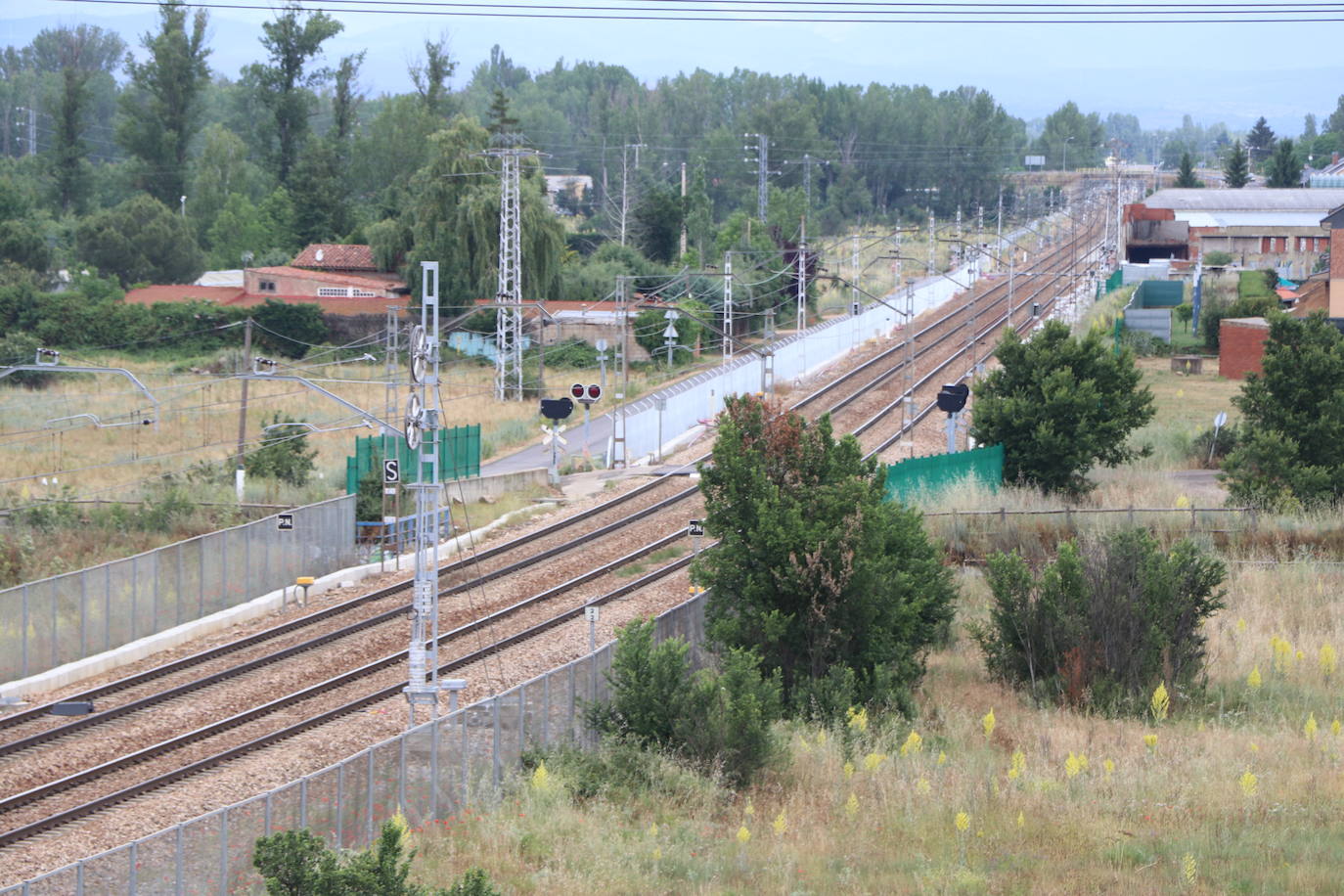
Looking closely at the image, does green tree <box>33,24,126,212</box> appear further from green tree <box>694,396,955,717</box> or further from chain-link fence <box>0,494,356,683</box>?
green tree <box>694,396,955,717</box>

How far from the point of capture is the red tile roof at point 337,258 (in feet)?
271

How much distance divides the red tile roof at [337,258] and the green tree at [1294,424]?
56462 mm

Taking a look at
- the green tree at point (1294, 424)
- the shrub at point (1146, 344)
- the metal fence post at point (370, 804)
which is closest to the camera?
the metal fence post at point (370, 804)

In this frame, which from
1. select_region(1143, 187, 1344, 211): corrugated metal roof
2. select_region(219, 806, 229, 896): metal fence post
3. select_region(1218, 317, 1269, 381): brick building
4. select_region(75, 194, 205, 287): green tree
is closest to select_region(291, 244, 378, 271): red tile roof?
select_region(75, 194, 205, 287): green tree

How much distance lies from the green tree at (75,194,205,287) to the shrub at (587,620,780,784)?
75.3 m

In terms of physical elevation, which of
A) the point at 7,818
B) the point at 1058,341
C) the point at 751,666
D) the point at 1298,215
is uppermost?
the point at 1298,215

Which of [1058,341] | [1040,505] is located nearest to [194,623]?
[1040,505]

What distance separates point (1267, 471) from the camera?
32.5 metres

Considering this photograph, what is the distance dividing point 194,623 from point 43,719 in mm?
4827

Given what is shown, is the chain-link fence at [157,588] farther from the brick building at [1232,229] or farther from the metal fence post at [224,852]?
the brick building at [1232,229]

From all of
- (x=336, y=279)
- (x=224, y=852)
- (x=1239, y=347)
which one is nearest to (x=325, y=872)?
(x=224, y=852)

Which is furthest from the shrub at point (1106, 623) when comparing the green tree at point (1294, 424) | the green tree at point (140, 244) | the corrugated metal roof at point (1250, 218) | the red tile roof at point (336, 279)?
the corrugated metal roof at point (1250, 218)

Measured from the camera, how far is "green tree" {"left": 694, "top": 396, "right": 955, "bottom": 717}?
2019 cm

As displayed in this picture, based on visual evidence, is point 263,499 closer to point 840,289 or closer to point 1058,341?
point 1058,341
